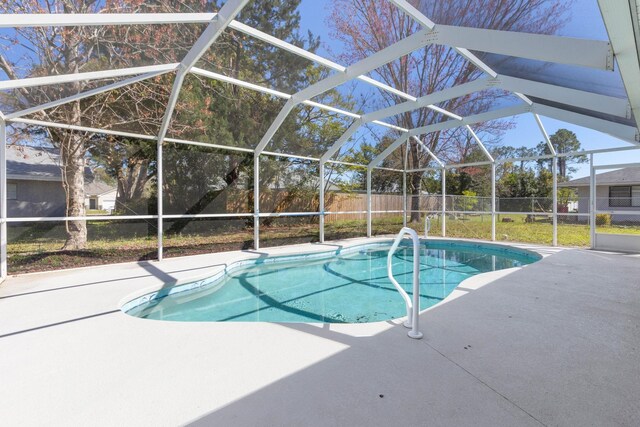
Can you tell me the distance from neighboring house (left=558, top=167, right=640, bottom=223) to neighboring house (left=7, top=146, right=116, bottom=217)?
491 inches

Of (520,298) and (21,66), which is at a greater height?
(21,66)

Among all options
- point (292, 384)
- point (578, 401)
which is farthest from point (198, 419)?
point (578, 401)

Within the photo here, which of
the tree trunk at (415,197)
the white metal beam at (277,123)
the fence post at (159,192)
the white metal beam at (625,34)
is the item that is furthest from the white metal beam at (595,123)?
the fence post at (159,192)

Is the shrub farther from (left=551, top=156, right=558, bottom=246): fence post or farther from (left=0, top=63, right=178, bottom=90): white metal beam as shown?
(left=0, top=63, right=178, bottom=90): white metal beam

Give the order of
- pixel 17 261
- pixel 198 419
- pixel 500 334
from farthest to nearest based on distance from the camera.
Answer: pixel 17 261, pixel 500 334, pixel 198 419

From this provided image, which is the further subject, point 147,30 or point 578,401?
point 147,30

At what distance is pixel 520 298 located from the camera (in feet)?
12.0

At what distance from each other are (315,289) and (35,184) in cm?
563

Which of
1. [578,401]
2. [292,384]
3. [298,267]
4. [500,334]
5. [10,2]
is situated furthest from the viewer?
[298,267]

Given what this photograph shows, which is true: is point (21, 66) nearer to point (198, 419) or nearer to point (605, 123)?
point (198, 419)

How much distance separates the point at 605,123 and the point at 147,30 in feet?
27.5

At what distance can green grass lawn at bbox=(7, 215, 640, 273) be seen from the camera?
5676 millimetres

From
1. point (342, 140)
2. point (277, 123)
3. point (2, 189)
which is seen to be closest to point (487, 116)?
point (342, 140)

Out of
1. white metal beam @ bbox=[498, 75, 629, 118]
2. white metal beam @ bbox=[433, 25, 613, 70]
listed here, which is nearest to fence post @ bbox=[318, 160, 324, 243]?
white metal beam @ bbox=[498, 75, 629, 118]
